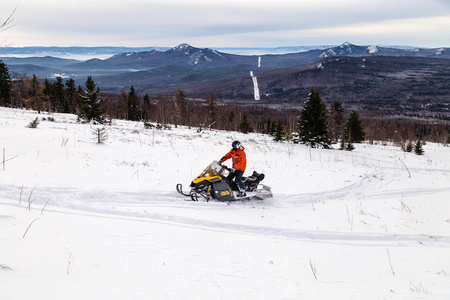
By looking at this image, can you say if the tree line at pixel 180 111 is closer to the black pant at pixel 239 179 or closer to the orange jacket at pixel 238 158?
the orange jacket at pixel 238 158

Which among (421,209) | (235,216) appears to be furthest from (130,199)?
(421,209)

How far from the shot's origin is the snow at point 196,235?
14.6 feet

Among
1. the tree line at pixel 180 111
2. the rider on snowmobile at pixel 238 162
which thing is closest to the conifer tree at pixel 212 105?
the tree line at pixel 180 111

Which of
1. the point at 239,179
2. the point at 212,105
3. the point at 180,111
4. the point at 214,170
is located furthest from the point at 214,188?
the point at 180,111

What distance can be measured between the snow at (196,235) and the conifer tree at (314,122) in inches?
689

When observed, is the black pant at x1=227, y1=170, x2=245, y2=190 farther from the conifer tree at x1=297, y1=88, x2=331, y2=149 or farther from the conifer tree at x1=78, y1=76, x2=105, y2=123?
the conifer tree at x1=78, y1=76, x2=105, y2=123

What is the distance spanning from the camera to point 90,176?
9.86m

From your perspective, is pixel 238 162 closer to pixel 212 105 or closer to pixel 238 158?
pixel 238 158

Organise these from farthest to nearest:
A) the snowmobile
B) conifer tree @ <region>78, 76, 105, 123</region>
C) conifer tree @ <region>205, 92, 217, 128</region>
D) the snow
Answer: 1. conifer tree @ <region>205, 92, 217, 128</region>
2. conifer tree @ <region>78, 76, 105, 123</region>
3. the snowmobile
4. the snow

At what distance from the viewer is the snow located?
4449mm

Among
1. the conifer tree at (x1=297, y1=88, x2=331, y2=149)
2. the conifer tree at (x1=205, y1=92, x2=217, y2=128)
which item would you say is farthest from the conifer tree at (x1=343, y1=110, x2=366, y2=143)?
the conifer tree at (x1=205, y1=92, x2=217, y2=128)

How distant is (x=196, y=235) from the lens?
21.8 feet

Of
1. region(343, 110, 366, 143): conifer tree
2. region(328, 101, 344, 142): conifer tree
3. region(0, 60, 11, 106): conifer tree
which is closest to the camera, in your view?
region(328, 101, 344, 142): conifer tree

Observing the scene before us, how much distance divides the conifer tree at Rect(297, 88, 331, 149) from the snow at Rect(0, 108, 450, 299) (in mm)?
17488
